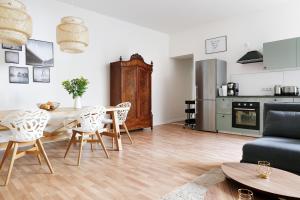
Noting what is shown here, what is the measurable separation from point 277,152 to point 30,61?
168 inches

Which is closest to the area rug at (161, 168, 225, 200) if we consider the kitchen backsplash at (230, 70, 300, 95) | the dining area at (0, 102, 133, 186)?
the dining area at (0, 102, 133, 186)

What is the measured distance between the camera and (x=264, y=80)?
498 cm

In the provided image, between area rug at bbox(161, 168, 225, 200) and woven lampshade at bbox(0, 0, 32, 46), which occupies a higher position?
woven lampshade at bbox(0, 0, 32, 46)

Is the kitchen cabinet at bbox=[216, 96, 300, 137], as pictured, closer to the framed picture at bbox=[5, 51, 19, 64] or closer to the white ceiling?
the white ceiling

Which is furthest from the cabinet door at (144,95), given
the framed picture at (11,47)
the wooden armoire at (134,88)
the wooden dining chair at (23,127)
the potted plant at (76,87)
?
the wooden dining chair at (23,127)

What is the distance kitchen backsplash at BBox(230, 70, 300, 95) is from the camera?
14.9ft

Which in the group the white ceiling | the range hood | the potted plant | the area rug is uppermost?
the white ceiling

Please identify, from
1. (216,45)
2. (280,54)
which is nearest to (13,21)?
(280,54)

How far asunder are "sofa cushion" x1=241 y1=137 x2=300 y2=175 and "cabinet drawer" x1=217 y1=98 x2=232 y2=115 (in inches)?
100

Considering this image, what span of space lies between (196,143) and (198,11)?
10.4 feet

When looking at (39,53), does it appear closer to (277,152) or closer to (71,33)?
(71,33)

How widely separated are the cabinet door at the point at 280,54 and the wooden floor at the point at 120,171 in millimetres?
1886

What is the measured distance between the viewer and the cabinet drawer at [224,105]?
16.6 feet

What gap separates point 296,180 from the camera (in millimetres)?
1499
